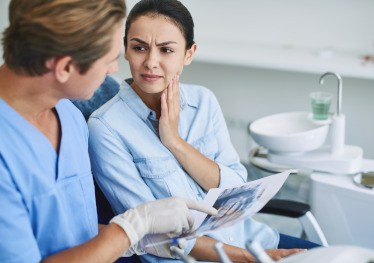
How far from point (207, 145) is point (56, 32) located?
30.0 inches

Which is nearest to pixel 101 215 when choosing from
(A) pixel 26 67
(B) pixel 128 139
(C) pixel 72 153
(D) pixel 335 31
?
(B) pixel 128 139

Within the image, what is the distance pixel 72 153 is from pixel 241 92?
2106mm

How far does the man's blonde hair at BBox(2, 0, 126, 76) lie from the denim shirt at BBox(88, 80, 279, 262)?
15.9 inches

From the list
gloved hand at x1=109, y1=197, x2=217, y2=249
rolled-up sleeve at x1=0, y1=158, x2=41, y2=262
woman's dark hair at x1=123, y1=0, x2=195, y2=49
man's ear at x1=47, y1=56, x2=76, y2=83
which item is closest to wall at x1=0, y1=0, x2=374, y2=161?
woman's dark hair at x1=123, y1=0, x2=195, y2=49

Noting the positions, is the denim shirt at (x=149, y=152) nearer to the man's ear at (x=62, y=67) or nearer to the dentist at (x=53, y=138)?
the dentist at (x=53, y=138)

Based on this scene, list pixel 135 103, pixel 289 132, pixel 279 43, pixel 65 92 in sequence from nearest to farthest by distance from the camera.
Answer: pixel 65 92 < pixel 135 103 < pixel 289 132 < pixel 279 43

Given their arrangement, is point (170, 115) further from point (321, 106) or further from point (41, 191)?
point (321, 106)

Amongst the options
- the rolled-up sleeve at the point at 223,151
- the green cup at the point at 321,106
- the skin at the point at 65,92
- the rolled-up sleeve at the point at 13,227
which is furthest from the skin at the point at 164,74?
the green cup at the point at 321,106

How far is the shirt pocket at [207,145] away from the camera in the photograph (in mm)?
1530

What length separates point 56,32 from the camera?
34.4 inches

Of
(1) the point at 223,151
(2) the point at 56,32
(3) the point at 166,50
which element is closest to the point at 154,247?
(1) the point at 223,151

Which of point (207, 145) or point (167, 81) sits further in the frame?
point (207, 145)

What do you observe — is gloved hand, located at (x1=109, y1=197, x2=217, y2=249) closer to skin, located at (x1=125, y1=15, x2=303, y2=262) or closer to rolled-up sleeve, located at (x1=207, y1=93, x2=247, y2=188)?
skin, located at (x1=125, y1=15, x2=303, y2=262)

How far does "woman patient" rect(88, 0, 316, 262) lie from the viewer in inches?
51.6
